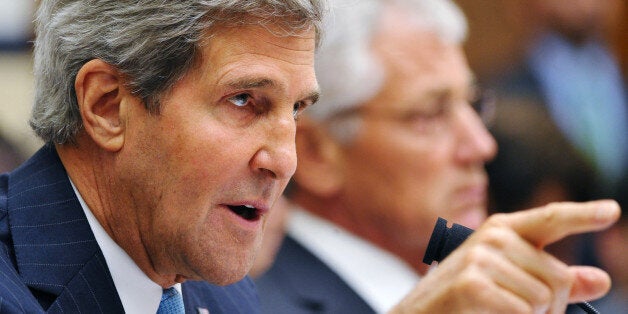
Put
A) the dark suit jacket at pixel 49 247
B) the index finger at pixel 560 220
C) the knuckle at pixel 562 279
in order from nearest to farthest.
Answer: the index finger at pixel 560 220 < the knuckle at pixel 562 279 < the dark suit jacket at pixel 49 247

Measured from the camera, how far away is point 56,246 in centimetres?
211

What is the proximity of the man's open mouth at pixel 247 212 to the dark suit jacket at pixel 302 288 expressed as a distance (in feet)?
5.82

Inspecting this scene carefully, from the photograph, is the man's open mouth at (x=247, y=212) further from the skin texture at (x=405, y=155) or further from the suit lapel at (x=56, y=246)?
the skin texture at (x=405, y=155)

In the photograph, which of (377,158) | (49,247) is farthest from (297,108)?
(377,158)

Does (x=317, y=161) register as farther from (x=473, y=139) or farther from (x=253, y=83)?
(x=253, y=83)

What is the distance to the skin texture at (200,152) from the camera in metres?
2.12

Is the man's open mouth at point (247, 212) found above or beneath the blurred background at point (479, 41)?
beneath

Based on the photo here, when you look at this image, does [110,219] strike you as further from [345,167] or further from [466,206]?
[466,206]

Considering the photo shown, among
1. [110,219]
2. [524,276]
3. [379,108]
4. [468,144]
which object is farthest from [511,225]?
[468,144]

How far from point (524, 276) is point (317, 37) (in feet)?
3.34

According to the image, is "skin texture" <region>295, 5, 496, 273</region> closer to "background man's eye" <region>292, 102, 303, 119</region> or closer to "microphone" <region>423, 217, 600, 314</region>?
"background man's eye" <region>292, 102, 303, 119</region>

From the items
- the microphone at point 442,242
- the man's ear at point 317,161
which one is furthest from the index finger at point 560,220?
the man's ear at point 317,161

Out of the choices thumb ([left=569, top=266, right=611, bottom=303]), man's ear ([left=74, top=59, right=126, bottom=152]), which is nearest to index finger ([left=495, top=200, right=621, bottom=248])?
thumb ([left=569, top=266, right=611, bottom=303])

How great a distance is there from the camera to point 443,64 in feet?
14.2
